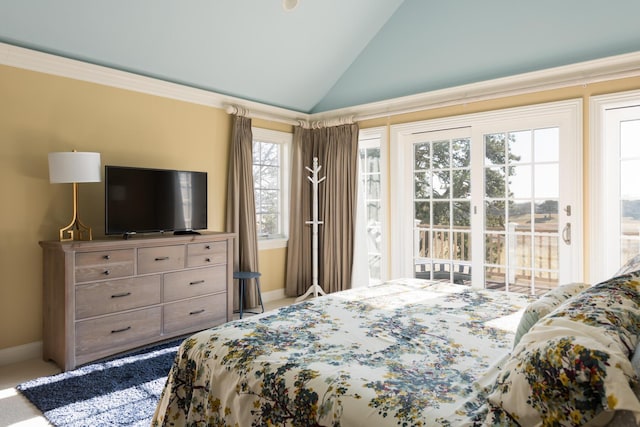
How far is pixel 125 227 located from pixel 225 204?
1340mm

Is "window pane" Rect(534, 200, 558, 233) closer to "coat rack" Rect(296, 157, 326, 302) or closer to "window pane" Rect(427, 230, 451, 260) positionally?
"window pane" Rect(427, 230, 451, 260)

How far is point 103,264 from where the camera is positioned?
3.18 m

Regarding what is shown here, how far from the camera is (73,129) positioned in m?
3.48

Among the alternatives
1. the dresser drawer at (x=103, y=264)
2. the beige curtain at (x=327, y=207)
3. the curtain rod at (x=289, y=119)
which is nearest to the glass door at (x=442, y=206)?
the beige curtain at (x=327, y=207)

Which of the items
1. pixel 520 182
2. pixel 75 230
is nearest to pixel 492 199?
pixel 520 182

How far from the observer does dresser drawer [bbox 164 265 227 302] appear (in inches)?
142

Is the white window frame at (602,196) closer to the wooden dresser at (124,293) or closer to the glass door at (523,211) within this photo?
the glass door at (523,211)

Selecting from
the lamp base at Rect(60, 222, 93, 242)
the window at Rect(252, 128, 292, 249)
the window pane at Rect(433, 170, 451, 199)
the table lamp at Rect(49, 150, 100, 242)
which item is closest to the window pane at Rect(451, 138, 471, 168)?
the window pane at Rect(433, 170, 451, 199)

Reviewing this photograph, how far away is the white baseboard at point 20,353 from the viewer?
10.4 feet

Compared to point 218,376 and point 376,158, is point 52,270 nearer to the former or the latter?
point 218,376

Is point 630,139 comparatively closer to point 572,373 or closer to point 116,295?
point 572,373

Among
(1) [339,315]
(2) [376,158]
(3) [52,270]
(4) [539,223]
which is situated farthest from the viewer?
(2) [376,158]

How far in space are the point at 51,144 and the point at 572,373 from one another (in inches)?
149

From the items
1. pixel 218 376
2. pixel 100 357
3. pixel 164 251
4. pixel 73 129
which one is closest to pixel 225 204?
pixel 164 251
